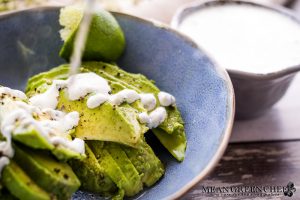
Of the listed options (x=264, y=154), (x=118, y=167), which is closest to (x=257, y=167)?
(x=264, y=154)

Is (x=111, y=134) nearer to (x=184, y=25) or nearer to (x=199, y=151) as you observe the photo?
(x=199, y=151)

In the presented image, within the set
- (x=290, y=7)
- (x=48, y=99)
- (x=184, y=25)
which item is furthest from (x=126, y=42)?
(x=290, y=7)

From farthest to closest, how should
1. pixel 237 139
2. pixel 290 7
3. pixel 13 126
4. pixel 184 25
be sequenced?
pixel 290 7, pixel 184 25, pixel 237 139, pixel 13 126

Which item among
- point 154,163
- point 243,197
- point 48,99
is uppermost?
point 48,99

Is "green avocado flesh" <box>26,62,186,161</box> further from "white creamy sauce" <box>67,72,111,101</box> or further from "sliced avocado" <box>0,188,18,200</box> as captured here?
"sliced avocado" <box>0,188,18,200</box>

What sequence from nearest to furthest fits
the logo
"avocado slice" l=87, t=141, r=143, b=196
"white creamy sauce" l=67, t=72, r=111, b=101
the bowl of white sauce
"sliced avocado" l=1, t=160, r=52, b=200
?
"sliced avocado" l=1, t=160, r=52, b=200, "avocado slice" l=87, t=141, r=143, b=196, "white creamy sauce" l=67, t=72, r=111, b=101, the logo, the bowl of white sauce

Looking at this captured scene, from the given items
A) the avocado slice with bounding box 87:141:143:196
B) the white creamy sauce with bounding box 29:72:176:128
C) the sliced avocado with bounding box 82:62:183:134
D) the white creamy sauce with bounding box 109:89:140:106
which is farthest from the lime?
→ the avocado slice with bounding box 87:141:143:196

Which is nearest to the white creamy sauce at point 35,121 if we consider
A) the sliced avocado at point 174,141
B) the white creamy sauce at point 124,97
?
the white creamy sauce at point 124,97
